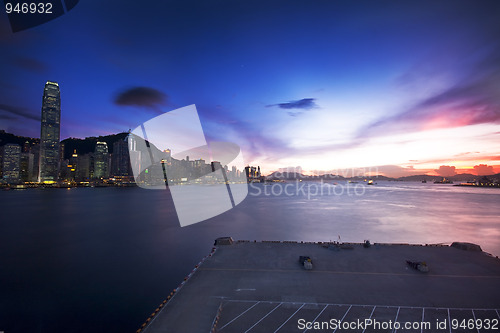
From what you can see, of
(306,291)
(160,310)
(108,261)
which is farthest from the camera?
(108,261)

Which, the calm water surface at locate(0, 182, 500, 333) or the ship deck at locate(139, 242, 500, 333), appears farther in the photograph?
the calm water surface at locate(0, 182, 500, 333)

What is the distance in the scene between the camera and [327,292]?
19.7 metres

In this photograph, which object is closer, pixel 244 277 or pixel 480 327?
pixel 480 327

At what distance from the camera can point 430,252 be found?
32.1 metres

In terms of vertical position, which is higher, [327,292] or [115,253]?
[327,292]

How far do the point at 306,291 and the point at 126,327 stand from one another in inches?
607

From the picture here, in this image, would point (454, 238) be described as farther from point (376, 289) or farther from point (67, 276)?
point (67, 276)

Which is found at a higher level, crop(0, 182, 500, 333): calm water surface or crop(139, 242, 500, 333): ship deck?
crop(139, 242, 500, 333): ship deck

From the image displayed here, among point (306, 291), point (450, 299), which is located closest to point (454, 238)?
point (450, 299)

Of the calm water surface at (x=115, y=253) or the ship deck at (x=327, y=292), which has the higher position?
the ship deck at (x=327, y=292)

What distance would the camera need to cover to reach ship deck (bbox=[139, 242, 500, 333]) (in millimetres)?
15992

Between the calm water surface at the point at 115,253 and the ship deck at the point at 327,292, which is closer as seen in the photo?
the ship deck at the point at 327,292

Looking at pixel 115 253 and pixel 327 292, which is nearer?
pixel 327 292

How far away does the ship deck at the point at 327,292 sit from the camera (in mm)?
15992
